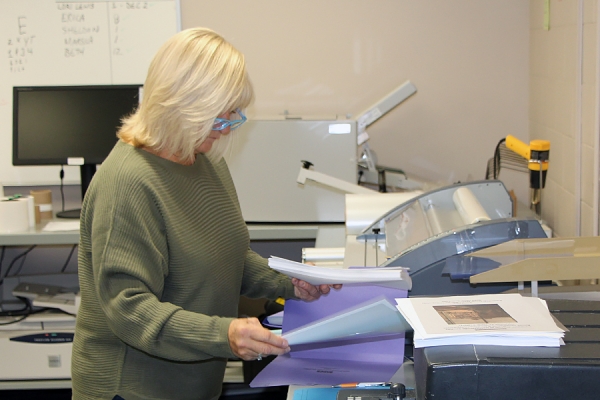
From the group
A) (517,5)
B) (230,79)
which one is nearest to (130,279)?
(230,79)

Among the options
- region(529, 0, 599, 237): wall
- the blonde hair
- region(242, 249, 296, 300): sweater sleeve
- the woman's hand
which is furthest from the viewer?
region(529, 0, 599, 237): wall

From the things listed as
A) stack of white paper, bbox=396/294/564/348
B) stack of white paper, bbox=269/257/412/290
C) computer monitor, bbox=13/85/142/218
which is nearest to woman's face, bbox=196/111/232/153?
stack of white paper, bbox=269/257/412/290

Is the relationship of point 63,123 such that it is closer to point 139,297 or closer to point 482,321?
point 139,297

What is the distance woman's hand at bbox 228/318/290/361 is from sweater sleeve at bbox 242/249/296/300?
31 cm

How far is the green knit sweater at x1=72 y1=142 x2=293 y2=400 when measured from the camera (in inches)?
45.4

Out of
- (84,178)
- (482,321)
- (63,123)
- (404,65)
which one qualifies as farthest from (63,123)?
(482,321)

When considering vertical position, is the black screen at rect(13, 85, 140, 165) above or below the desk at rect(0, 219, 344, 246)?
above

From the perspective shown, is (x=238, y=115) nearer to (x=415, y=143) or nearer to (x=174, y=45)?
(x=174, y=45)

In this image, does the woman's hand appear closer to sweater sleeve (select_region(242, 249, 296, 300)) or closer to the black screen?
sweater sleeve (select_region(242, 249, 296, 300))

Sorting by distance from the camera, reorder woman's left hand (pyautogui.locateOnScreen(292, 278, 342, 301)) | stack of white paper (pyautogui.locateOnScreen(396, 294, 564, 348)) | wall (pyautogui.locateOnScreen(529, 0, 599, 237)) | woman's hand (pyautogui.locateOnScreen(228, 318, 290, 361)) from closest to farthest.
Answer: stack of white paper (pyautogui.locateOnScreen(396, 294, 564, 348)) → woman's hand (pyautogui.locateOnScreen(228, 318, 290, 361)) → woman's left hand (pyautogui.locateOnScreen(292, 278, 342, 301)) → wall (pyautogui.locateOnScreen(529, 0, 599, 237))

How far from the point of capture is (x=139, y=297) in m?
1.15

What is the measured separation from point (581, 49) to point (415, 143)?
1.10 m

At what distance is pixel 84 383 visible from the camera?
4.29 ft

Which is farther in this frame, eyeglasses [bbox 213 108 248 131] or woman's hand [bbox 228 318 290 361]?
eyeglasses [bbox 213 108 248 131]
